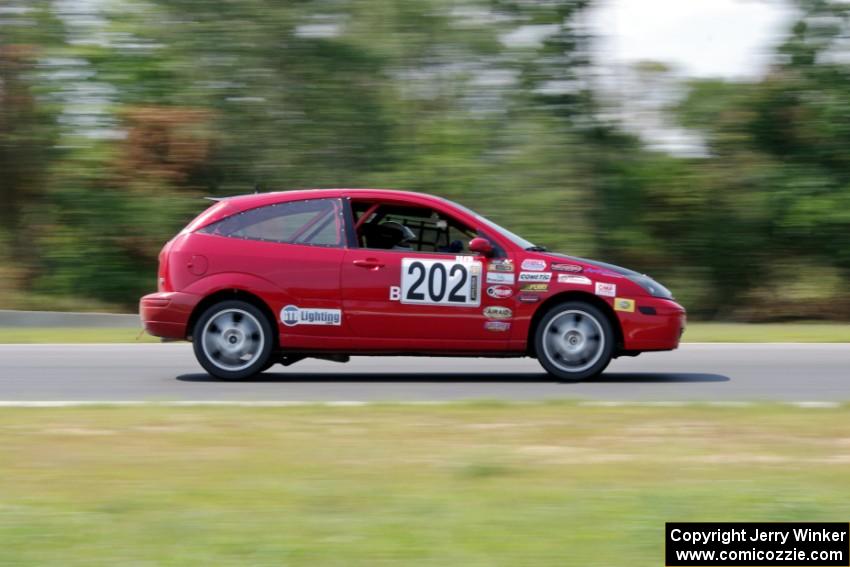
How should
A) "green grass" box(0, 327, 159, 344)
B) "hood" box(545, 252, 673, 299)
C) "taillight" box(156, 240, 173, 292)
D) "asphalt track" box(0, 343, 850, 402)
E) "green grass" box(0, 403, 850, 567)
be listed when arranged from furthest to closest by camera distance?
"green grass" box(0, 327, 159, 344) → "taillight" box(156, 240, 173, 292) → "hood" box(545, 252, 673, 299) → "asphalt track" box(0, 343, 850, 402) → "green grass" box(0, 403, 850, 567)

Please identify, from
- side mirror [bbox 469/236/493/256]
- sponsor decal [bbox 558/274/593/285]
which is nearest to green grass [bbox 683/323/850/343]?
sponsor decal [bbox 558/274/593/285]

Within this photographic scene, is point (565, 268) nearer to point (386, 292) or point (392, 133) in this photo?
point (386, 292)

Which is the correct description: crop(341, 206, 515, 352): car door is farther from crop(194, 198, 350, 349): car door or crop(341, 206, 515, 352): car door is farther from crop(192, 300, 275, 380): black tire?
crop(192, 300, 275, 380): black tire

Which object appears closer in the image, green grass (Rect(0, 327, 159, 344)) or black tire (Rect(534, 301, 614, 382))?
black tire (Rect(534, 301, 614, 382))

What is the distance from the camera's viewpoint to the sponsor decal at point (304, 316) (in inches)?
440

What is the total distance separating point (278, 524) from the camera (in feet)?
18.2

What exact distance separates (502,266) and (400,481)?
4719 millimetres

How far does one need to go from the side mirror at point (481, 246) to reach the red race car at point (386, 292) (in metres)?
0.01

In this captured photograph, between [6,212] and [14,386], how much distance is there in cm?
1441

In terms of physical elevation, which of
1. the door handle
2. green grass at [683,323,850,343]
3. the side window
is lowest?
green grass at [683,323,850,343]

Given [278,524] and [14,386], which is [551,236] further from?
[278,524]

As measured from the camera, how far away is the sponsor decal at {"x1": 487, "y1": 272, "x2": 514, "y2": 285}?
36.2ft

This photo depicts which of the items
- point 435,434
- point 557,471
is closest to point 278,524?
point 557,471

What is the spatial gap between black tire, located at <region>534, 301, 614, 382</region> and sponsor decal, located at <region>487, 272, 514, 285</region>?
43 cm
